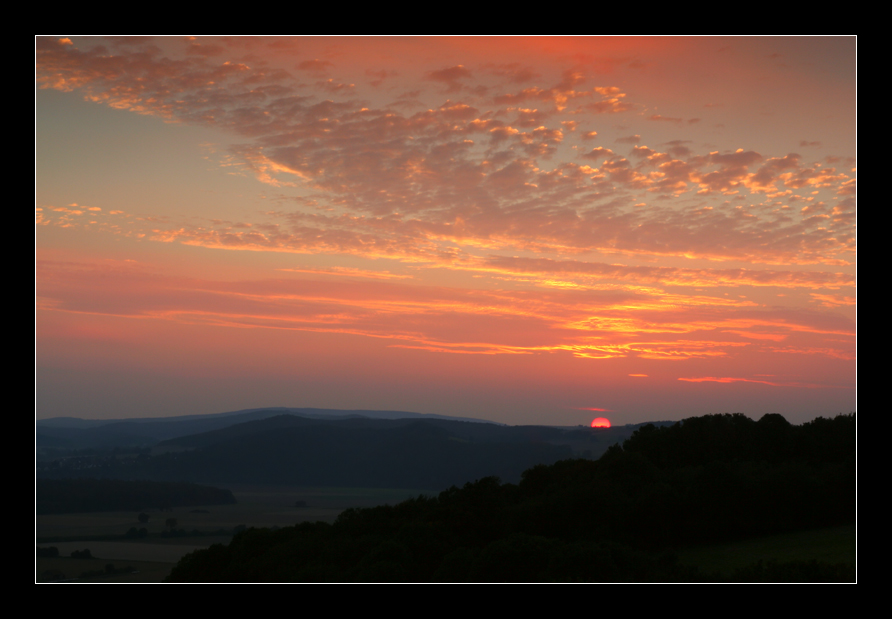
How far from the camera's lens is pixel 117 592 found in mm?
10445

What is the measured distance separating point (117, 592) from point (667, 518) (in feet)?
64.2

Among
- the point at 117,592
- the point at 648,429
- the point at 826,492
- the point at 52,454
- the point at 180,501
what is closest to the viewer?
the point at 117,592

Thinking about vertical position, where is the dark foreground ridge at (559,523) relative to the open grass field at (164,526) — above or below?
above

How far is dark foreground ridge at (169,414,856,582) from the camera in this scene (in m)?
18.7

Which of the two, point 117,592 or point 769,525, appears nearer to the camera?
point 117,592

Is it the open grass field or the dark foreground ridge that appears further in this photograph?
the open grass field

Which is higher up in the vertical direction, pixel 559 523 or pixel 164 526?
pixel 559 523

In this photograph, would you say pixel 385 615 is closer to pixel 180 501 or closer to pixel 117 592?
pixel 117 592

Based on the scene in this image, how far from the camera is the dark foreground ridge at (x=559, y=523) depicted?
1872cm

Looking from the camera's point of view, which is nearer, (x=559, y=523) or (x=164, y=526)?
(x=559, y=523)

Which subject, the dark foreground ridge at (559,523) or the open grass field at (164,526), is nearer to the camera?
the dark foreground ridge at (559,523)

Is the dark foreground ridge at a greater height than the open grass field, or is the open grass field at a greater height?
the dark foreground ridge

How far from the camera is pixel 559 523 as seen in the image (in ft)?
79.9
